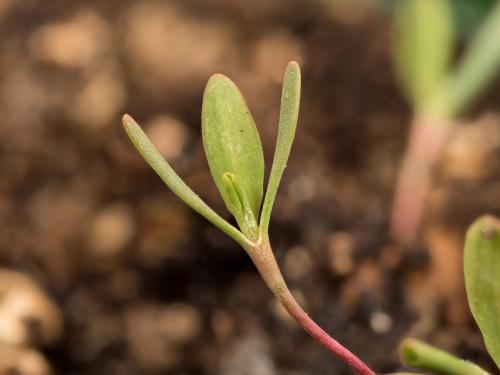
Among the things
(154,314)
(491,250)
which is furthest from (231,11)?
(491,250)

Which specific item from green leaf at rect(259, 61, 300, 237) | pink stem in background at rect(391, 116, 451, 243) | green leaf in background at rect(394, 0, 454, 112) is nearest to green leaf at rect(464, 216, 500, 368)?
green leaf at rect(259, 61, 300, 237)

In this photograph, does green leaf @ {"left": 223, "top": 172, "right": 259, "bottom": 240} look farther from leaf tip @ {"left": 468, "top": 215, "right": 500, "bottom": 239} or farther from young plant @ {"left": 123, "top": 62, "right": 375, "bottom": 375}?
leaf tip @ {"left": 468, "top": 215, "right": 500, "bottom": 239}

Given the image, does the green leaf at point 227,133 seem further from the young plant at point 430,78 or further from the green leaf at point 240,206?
the young plant at point 430,78

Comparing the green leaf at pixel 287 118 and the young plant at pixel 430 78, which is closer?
the green leaf at pixel 287 118

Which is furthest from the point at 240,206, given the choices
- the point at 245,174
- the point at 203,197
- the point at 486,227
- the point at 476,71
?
the point at 476,71

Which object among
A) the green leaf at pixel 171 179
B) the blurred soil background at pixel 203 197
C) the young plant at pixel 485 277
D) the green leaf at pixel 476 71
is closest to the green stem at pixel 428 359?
the young plant at pixel 485 277

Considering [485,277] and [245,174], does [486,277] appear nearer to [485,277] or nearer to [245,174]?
[485,277]
